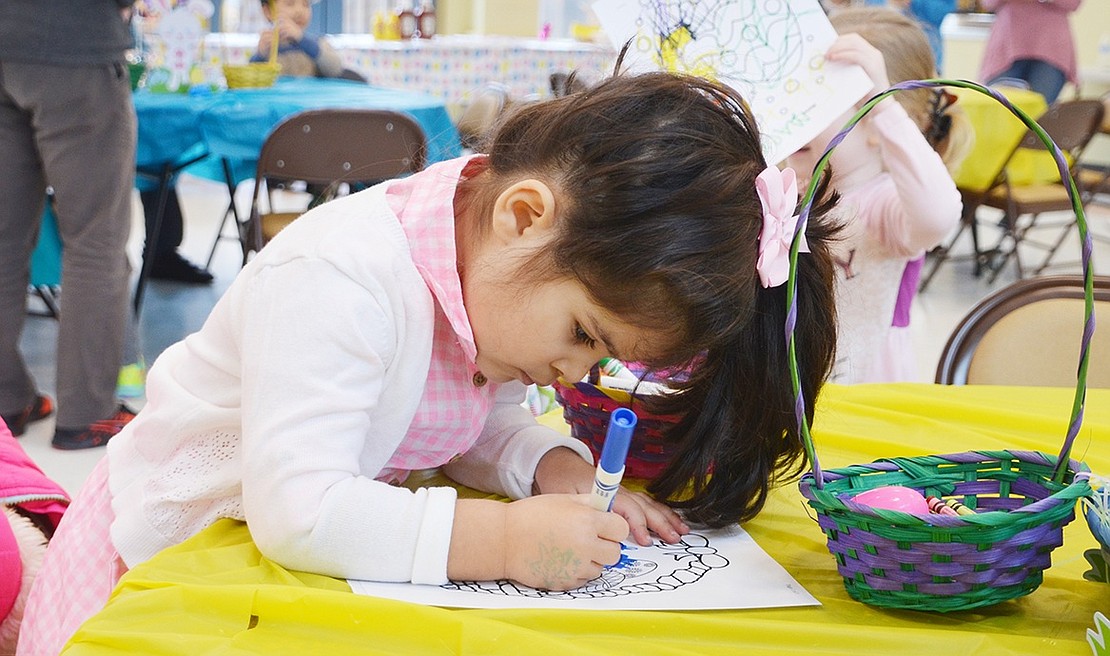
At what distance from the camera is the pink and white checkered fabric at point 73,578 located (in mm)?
857

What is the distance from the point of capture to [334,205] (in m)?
0.84

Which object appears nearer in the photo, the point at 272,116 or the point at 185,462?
the point at 185,462

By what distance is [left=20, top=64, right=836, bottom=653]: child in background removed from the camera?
28.1 inches

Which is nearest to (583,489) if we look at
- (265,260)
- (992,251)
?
(265,260)

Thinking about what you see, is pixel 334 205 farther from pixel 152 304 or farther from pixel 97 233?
pixel 152 304

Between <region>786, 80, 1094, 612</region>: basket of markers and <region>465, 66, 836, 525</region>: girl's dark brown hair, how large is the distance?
74 millimetres

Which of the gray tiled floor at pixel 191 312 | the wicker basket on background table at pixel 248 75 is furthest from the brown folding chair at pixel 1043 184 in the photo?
the wicker basket on background table at pixel 248 75

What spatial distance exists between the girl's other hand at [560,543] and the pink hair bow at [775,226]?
19 cm

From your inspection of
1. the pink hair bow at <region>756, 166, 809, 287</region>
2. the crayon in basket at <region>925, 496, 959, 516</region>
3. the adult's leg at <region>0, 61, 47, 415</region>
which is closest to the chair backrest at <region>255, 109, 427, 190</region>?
the adult's leg at <region>0, 61, 47, 415</region>

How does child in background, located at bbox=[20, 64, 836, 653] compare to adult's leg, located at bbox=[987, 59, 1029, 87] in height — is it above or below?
above

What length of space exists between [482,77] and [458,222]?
16.3 ft

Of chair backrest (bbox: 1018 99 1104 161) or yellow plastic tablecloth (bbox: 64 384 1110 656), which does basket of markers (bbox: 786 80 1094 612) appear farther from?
chair backrest (bbox: 1018 99 1104 161)

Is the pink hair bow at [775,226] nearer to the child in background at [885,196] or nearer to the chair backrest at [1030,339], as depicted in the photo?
the chair backrest at [1030,339]

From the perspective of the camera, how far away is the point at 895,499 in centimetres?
71
